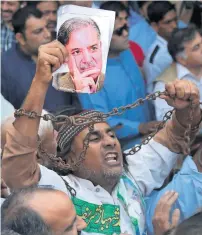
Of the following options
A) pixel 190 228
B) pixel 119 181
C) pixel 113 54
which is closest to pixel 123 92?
pixel 113 54

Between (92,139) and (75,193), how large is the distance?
0.32m

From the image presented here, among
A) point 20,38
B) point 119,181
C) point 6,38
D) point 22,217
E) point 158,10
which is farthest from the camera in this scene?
point 158,10

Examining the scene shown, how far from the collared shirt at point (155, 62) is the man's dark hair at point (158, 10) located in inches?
24.4

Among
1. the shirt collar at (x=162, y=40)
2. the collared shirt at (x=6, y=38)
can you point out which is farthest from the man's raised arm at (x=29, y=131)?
the shirt collar at (x=162, y=40)

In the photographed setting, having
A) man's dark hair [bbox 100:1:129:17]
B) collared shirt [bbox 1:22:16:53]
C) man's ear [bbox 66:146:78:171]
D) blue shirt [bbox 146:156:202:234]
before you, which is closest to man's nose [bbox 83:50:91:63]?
man's ear [bbox 66:146:78:171]

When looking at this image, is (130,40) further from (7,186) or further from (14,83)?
(7,186)

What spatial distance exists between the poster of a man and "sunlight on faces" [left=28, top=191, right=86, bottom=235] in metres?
0.44

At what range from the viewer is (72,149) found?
3223 millimetres

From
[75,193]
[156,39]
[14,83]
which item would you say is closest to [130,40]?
[156,39]

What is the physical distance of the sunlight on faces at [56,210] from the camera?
2.38 meters

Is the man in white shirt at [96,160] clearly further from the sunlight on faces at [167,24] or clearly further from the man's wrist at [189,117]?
the sunlight on faces at [167,24]

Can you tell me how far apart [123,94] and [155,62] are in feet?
1.78

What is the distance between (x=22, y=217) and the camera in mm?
2314

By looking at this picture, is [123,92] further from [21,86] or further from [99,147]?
[99,147]
